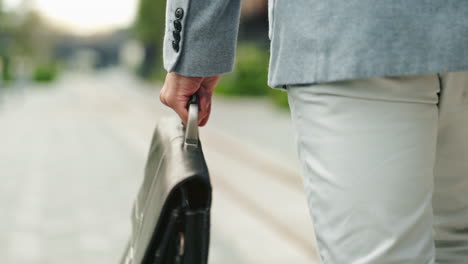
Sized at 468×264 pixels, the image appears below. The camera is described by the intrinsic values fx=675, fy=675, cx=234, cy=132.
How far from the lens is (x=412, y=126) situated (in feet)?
4.08

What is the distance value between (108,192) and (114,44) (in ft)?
352

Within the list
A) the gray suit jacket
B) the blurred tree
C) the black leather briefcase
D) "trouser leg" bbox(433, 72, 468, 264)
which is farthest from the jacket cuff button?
the blurred tree

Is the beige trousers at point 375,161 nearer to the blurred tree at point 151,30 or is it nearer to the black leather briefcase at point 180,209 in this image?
the black leather briefcase at point 180,209

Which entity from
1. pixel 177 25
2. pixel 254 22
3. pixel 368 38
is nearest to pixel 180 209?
pixel 177 25

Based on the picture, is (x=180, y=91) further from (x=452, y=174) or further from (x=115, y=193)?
(x=115, y=193)

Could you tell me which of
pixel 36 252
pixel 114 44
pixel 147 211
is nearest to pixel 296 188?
pixel 36 252

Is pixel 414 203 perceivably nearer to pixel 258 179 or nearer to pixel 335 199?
pixel 335 199

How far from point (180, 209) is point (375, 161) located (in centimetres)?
43

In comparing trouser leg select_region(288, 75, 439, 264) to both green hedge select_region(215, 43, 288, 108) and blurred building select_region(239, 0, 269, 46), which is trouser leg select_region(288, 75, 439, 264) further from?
blurred building select_region(239, 0, 269, 46)

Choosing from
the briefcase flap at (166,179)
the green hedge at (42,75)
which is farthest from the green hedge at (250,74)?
the green hedge at (42,75)

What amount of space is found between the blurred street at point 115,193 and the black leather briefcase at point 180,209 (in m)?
2.63

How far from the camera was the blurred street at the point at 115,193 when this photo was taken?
14.1ft

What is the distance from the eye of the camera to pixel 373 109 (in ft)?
4.10

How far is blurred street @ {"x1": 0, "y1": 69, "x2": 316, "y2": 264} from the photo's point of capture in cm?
430
